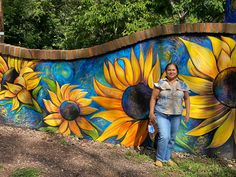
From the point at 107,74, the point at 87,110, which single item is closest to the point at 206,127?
the point at 107,74

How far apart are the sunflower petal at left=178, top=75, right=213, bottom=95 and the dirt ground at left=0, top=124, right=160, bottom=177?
1.18 metres

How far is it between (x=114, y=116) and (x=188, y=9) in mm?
8611

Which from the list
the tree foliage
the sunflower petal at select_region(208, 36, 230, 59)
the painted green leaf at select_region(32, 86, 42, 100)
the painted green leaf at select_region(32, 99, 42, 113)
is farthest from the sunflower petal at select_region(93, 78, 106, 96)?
the tree foliage

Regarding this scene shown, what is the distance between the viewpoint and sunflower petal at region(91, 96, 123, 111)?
5.65 metres

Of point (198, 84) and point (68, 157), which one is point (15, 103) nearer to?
point (68, 157)

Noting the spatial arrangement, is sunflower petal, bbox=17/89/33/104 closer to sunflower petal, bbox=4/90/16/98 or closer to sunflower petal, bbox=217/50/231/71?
sunflower petal, bbox=4/90/16/98

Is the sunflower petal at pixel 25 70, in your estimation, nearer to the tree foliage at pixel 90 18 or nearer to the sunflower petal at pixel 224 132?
the sunflower petal at pixel 224 132

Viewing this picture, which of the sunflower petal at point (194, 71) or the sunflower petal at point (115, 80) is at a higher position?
the sunflower petal at point (194, 71)

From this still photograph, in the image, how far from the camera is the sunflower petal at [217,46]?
505 cm

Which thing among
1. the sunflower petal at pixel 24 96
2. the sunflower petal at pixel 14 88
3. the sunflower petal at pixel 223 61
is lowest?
the sunflower petal at pixel 24 96

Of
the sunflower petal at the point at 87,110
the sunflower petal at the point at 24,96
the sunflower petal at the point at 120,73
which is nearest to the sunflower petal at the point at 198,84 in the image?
the sunflower petal at the point at 120,73

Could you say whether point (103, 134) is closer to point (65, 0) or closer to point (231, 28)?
point (231, 28)

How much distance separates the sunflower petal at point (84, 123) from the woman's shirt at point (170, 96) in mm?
1444

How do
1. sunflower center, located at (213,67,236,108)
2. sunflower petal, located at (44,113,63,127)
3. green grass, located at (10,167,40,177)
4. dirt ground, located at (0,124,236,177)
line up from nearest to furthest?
green grass, located at (10,167,40,177), dirt ground, located at (0,124,236,177), sunflower center, located at (213,67,236,108), sunflower petal, located at (44,113,63,127)
